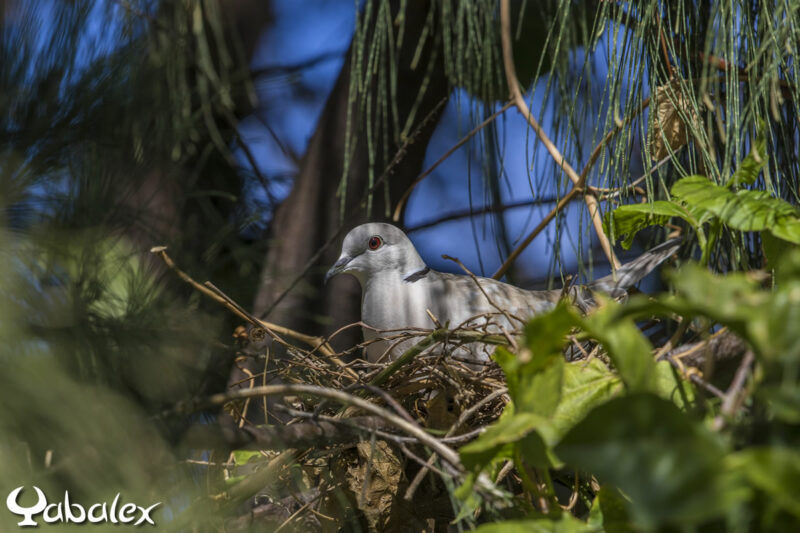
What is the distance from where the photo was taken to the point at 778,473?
528 millimetres

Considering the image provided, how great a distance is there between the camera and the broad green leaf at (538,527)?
698 mm

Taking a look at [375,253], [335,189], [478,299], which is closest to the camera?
[478,299]

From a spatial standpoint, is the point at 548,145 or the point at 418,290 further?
the point at 418,290

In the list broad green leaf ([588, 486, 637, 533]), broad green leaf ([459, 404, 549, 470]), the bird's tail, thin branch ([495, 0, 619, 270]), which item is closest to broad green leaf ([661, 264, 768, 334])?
broad green leaf ([459, 404, 549, 470])

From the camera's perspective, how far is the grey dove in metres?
1.70

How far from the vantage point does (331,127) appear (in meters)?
2.53

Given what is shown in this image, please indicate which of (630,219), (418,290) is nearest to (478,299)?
(418,290)

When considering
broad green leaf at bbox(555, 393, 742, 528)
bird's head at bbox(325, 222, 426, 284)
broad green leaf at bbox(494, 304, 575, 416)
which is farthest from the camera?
bird's head at bbox(325, 222, 426, 284)

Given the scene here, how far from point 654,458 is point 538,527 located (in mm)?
206

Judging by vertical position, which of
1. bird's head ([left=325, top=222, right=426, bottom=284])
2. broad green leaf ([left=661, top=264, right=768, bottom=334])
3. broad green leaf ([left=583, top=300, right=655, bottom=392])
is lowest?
bird's head ([left=325, top=222, right=426, bottom=284])

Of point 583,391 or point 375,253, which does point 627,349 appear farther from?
point 375,253

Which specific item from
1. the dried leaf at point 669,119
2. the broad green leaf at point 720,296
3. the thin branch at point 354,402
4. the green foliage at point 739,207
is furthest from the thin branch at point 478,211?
the broad green leaf at point 720,296

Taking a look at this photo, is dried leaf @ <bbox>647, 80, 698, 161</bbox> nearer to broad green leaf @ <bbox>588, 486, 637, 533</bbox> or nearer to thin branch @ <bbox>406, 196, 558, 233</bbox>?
thin branch @ <bbox>406, 196, 558, 233</bbox>

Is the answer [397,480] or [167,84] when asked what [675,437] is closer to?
[397,480]
